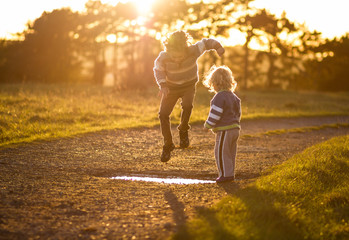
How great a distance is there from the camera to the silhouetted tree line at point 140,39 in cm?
3409

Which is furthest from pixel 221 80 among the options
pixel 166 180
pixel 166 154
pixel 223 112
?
pixel 166 154

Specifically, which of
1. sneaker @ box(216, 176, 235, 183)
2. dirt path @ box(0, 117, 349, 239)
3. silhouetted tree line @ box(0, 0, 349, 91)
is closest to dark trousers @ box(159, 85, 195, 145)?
dirt path @ box(0, 117, 349, 239)

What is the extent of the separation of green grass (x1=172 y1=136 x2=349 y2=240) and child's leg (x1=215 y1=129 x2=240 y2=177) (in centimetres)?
39

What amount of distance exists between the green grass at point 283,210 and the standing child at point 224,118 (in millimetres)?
457

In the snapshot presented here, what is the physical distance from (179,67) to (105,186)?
2.28 m

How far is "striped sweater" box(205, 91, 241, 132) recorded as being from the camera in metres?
5.77

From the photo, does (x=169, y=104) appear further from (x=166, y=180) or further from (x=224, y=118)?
(x=224, y=118)

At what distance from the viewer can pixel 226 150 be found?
5.91m

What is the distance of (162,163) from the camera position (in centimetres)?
740

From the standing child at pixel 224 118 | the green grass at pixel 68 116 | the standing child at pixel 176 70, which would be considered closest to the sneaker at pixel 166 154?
the standing child at pixel 176 70

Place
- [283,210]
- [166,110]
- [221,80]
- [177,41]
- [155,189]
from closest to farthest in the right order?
[283,210] < [155,189] < [221,80] < [177,41] < [166,110]

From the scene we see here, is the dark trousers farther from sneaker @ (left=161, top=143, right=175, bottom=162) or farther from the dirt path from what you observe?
the dirt path

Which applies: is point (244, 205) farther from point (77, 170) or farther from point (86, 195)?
point (77, 170)

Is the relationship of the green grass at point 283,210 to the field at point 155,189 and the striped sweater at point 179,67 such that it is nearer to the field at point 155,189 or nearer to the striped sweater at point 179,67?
the field at point 155,189
